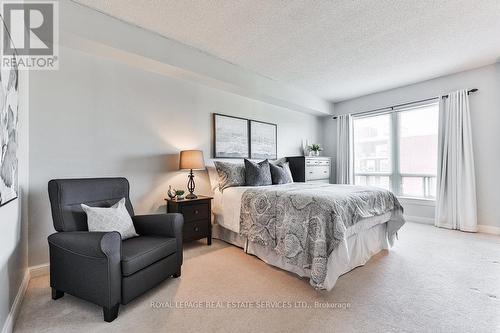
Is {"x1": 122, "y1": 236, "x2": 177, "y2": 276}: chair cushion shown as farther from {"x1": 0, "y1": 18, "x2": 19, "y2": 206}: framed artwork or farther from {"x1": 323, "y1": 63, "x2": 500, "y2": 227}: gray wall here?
{"x1": 323, "y1": 63, "x2": 500, "y2": 227}: gray wall

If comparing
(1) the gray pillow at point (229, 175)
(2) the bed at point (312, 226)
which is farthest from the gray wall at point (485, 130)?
(1) the gray pillow at point (229, 175)

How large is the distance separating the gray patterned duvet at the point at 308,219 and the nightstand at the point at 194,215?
541 millimetres

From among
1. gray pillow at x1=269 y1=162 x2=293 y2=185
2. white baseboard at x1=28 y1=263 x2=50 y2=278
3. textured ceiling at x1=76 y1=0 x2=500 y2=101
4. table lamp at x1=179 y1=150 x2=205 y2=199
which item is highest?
textured ceiling at x1=76 y1=0 x2=500 y2=101

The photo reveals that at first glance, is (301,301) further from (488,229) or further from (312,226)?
(488,229)

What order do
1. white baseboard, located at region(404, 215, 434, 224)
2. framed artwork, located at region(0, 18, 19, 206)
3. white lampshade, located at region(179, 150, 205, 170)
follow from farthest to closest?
white baseboard, located at region(404, 215, 434, 224) → white lampshade, located at region(179, 150, 205, 170) → framed artwork, located at region(0, 18, 19, 206)

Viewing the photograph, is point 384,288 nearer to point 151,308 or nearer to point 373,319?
point 373,319

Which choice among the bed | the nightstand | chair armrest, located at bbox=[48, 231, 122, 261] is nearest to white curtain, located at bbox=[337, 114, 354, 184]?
the bed

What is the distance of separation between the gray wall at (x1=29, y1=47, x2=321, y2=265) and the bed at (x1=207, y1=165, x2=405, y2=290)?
997 millimetres

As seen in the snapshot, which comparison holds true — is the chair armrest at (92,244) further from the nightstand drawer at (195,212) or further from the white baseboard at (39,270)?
the nightstand drawer at (195,212)

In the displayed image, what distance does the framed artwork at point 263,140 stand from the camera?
14.1 feet

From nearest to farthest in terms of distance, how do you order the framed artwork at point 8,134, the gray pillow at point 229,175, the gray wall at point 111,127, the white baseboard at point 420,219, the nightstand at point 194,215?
the framed artwork at point 8,134, the gray wall at point 111,127, the nightstand at point 194,215, the gray pillow at point 229,175, the white baseboard at point 420,219

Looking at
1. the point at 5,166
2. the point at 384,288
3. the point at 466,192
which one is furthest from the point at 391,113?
the point at 5,166

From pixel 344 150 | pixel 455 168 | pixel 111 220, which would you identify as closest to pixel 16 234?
pixel 111 220

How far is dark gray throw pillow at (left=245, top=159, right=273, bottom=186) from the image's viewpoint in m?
3.41
